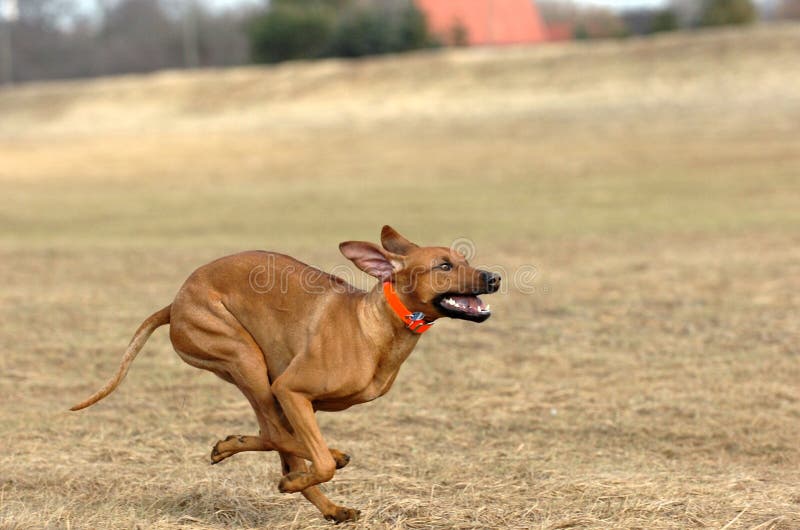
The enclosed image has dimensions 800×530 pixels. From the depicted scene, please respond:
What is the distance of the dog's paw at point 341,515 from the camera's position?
253 inches

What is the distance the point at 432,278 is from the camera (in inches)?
240

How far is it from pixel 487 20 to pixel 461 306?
210 feet

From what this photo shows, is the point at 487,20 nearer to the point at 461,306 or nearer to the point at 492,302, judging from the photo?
the point at 492,302

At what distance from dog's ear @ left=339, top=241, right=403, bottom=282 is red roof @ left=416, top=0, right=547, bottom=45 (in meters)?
55.4

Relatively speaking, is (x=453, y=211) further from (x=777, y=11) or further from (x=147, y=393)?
(x=777, y=11)

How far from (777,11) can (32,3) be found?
59294 mm

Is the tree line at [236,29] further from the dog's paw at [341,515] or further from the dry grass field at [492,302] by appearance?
the dog's paw at [341,515]

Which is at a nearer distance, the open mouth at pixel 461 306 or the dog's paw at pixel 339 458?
the open mouth at pixel 461 306

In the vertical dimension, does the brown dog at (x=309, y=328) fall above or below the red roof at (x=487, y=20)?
below

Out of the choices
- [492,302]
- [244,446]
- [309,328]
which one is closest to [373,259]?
[309,328]

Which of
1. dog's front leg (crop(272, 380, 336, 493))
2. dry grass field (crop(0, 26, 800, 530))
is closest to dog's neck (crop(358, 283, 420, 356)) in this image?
dog's front leg (crop(272, 380, 336, 493))

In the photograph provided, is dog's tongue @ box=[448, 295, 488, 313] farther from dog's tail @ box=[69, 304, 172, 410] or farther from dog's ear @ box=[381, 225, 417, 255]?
dog's tail @ box=[69, 304, 172, 410]

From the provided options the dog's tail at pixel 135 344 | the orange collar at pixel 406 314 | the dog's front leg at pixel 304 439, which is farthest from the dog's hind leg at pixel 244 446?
the orange collar at pixel 406 314

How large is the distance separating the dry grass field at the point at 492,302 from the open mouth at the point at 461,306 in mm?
1321
